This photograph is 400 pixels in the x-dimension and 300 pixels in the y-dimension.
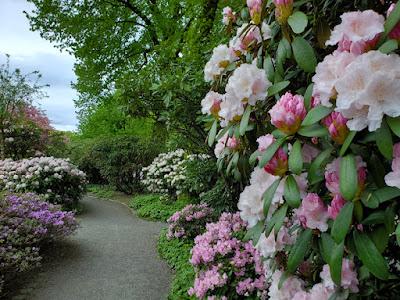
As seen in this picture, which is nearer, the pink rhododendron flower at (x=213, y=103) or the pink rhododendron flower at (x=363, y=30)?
the pink rhododendron flower at (x=363, y=30)

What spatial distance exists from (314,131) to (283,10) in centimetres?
44

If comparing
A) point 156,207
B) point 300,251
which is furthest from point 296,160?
point 156,207

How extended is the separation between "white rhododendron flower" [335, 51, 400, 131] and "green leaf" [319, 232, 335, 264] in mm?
313

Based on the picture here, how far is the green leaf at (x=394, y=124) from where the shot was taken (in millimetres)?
844

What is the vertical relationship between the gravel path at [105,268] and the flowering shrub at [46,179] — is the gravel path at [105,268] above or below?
below

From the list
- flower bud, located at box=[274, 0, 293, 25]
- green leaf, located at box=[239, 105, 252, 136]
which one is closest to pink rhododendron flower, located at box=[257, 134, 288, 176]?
green leaf, located at box=[239, 105, 252, 136]

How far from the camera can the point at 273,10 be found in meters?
1.40

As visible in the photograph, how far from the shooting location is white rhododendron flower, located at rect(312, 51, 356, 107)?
0.96 m

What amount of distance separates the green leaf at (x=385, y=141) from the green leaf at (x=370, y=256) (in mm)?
209

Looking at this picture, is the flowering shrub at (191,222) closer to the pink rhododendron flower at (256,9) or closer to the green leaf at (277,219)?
the pink rhododendron flower at (256,9)

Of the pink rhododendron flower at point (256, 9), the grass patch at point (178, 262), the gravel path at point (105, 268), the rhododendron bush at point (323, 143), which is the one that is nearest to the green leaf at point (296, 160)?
the rhododendron bush at point (323, 143)

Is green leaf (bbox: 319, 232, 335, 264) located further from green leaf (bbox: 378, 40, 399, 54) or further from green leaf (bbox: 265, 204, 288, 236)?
green leaf (bbox: 378, 40, 399, 54)

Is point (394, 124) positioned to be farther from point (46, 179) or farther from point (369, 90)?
point (46, 179)

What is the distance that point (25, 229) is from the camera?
443 cm
